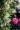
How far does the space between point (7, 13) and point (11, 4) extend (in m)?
0.09

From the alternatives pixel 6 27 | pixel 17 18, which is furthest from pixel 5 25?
pixel 17 18

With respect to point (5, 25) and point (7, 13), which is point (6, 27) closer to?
point (5, 25)

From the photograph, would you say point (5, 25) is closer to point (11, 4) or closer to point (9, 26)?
point (9, 26)

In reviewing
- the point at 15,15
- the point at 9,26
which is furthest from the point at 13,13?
the point at 9,26

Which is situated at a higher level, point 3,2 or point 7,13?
point 3,2

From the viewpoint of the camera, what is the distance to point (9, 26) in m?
0.80

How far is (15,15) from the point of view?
81 cm

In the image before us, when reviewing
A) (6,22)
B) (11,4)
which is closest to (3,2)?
(11,4)

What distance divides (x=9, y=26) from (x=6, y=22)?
5 centimetres

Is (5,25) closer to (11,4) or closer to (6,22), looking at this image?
(6,22)

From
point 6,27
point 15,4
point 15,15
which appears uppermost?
point 15,4

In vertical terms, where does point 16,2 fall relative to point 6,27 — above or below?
above

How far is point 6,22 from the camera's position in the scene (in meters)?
0.80

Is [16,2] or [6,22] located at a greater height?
[16,2]
